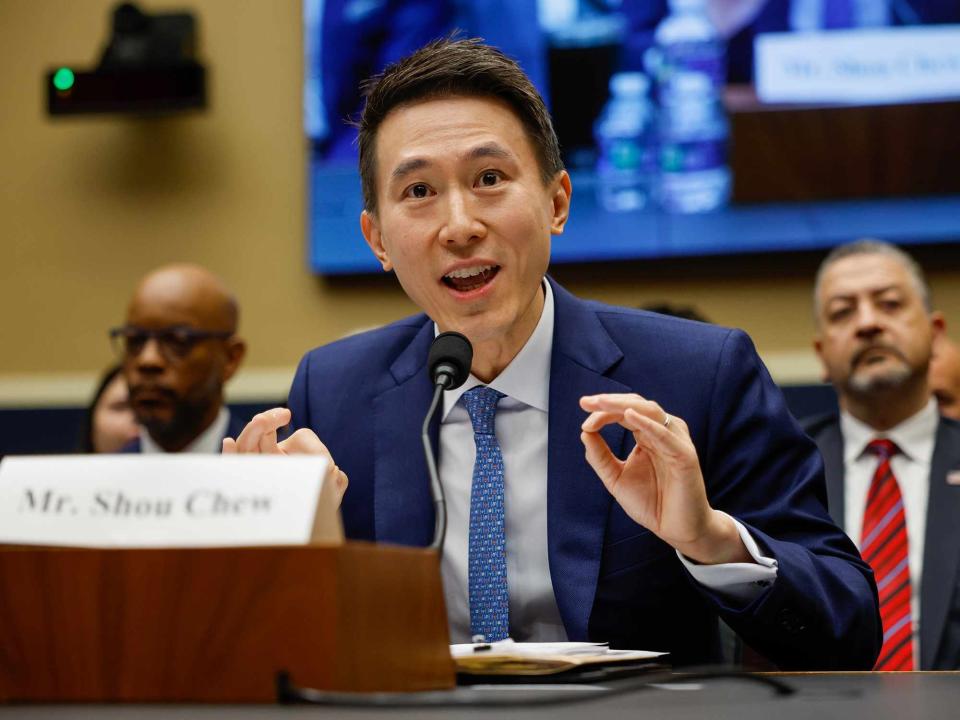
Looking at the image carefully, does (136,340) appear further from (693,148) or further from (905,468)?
(905,468)

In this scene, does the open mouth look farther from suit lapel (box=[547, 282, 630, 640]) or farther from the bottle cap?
the bottle cap

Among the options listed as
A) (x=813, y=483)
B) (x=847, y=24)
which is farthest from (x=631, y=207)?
(x=813, y=483)

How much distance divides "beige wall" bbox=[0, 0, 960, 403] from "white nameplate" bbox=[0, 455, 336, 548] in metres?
3.00

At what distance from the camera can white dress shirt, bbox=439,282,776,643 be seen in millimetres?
1636

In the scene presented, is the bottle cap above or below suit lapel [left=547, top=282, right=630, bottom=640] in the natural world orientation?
above

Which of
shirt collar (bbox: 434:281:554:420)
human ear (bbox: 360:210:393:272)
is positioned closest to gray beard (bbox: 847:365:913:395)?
shirt collar (bbox: 434:281:554:420)

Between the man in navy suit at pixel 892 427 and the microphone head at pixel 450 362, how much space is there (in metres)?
1.64

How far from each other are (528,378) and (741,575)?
18.9 inches

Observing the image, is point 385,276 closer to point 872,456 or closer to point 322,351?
point 872,456

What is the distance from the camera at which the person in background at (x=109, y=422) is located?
3744 millimetres

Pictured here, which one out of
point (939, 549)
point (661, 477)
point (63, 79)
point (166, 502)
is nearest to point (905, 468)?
point (939, 549)

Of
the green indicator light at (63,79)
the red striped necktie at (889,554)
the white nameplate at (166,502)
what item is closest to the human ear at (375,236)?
the white nameplate at (166,502)

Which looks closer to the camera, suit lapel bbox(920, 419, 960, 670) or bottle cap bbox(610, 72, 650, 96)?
suit lapel bbox(920, 419, 960, 670)

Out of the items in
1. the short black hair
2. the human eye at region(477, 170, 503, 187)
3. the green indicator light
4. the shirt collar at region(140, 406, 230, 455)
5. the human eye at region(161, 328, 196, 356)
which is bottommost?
the shirt collar at region(140, 406, 230, 455)
